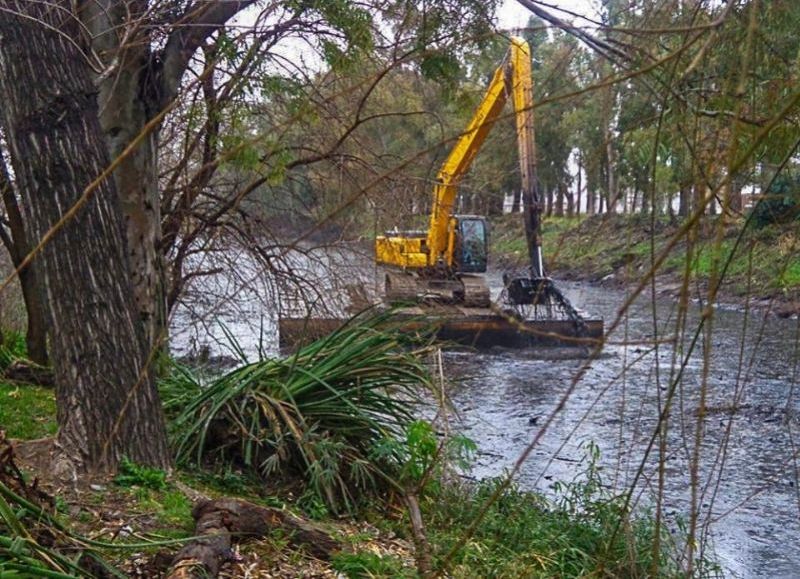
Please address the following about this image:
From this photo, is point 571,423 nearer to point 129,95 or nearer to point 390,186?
point 390,186

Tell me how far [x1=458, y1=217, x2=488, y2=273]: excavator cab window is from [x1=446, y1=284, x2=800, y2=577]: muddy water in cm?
224

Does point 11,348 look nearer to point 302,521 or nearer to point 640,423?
point 302,521

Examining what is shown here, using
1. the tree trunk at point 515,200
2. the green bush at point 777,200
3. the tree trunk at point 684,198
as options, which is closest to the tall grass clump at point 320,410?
the tree trunk at point 684,198

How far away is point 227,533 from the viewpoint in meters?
3.71

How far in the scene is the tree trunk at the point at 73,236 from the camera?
414 cm

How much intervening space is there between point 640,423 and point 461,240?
12935 mm

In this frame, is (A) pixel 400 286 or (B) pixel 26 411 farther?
(A) pixel 400 286

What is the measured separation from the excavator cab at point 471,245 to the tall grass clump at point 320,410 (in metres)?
→ 11.2

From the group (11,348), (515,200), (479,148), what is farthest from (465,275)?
(11,348)

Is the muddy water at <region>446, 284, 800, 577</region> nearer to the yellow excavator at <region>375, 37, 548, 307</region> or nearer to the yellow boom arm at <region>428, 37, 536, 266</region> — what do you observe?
the yellow excavator at <region>375, 37, 548, 307</region>

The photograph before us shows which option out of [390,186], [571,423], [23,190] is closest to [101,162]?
[23,190]

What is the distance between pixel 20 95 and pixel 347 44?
256 cm

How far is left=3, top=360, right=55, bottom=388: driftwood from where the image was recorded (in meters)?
7.10

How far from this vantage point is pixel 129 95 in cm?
642
